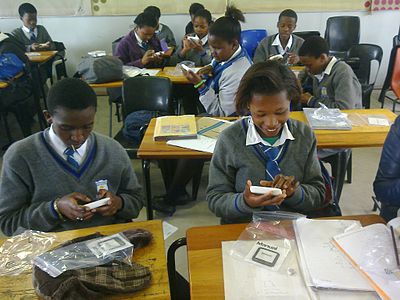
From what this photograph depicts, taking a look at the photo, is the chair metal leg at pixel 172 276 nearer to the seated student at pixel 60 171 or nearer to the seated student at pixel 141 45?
the seated student at pixel 60 171

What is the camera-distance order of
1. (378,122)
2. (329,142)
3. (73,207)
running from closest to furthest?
(73,207) < (329,142) < (378,122)

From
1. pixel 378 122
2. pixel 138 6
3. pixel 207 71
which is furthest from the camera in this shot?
pixel 138 6

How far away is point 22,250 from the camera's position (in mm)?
1111

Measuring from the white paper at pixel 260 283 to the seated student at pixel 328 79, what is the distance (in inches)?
63.9

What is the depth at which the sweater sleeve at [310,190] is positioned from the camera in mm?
1375

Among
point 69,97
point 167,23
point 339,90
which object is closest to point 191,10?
point 167,23

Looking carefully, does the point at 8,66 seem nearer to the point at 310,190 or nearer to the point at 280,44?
the point at 280,44

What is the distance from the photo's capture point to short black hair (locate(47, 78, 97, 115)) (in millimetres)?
1256

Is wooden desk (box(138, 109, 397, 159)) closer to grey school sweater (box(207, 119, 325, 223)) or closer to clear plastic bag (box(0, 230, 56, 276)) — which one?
grey school sweater (box(207, 119, 325, 223))

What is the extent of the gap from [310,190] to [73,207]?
0.85m

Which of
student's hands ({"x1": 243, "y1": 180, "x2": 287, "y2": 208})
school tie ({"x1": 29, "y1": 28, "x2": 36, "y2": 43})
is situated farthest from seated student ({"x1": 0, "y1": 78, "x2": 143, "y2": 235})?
school tie ({"x1": 29, "y1": 28, "x2": 36, "y2": 43})

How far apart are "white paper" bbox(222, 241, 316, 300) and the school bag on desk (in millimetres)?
2551

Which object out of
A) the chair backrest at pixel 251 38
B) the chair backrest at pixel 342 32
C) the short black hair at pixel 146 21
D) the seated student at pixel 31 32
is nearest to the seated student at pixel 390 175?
the short black hair at pixel 146 21

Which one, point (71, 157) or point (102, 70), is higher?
point (102, 70)
